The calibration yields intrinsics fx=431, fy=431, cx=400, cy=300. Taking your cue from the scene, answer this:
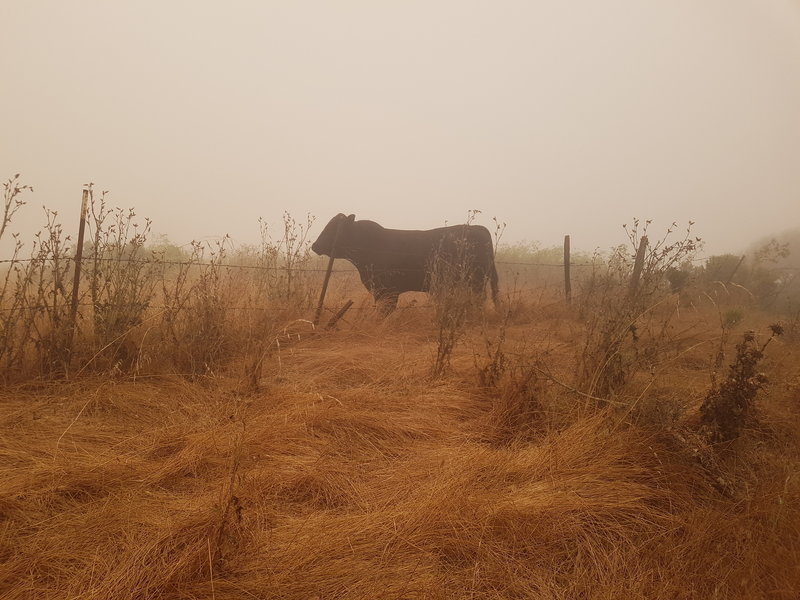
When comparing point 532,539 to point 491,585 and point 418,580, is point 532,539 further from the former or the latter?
point 418,580

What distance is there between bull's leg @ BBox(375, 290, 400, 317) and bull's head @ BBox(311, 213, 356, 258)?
2.88ft

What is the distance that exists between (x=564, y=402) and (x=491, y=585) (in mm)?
1627

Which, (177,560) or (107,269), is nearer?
(177,560)

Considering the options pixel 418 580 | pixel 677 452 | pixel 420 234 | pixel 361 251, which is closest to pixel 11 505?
pixel 418 580

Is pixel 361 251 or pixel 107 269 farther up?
pixel 361 251

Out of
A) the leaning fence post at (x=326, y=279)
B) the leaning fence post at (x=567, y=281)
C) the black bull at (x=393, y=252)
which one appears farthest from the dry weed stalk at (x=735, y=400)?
the leaning fence post at (x=567, y=281)

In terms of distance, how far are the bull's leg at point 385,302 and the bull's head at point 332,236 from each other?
2.88 feet

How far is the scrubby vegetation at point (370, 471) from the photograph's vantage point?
164cm

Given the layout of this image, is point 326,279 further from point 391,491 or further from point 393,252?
point 391,491

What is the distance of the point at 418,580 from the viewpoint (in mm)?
1608

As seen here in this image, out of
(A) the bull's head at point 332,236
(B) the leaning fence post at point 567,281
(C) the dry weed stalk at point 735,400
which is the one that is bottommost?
(C) the dry weed stalk at point 735,400

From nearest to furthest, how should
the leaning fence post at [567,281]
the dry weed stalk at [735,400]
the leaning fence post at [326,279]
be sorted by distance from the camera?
the dry weed stalk at [735,400]
the leaning fence post at [326,279]
the leaning fence post at [567,281]

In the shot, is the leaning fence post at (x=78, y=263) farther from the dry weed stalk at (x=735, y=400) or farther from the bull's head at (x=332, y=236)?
the dry weed stalk at (x=735, y=400)

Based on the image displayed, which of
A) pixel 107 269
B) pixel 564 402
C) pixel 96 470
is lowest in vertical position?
pixel 96 470
